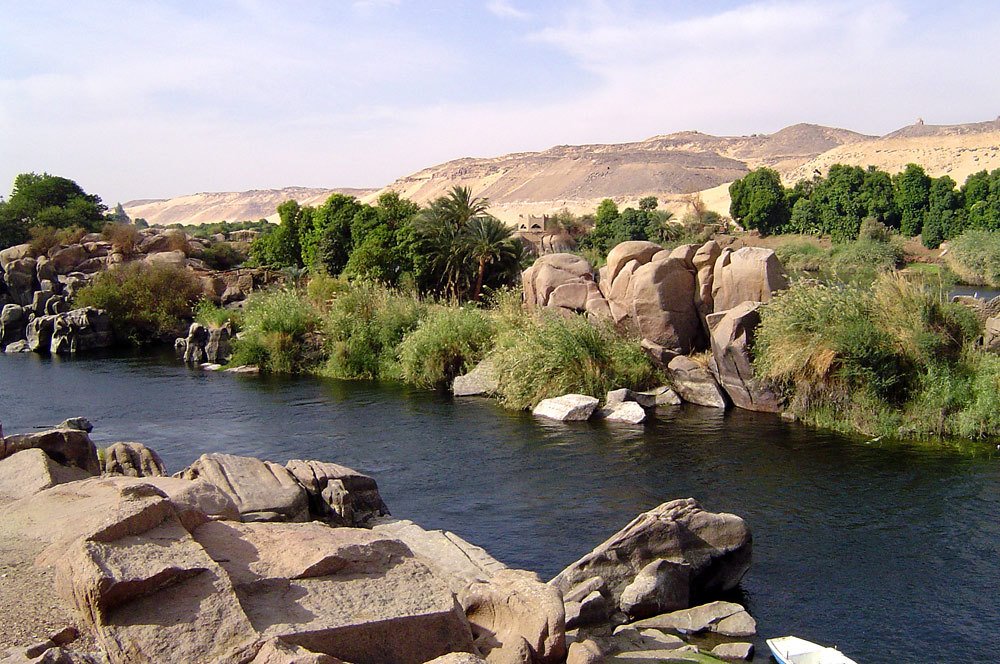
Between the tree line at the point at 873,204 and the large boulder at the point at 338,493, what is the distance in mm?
51632

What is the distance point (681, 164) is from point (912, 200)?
63915 mm

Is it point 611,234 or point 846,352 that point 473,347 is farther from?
point 611,234

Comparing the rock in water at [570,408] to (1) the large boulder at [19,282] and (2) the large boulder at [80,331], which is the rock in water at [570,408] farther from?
(1) the large boulder at [19,282]

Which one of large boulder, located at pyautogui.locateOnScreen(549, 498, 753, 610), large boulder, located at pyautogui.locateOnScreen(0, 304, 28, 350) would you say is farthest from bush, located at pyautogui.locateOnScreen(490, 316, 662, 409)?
large boulder, located at pyautogui.locateOnScreen(0, 304, 28, 350)

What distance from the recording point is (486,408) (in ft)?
79.9

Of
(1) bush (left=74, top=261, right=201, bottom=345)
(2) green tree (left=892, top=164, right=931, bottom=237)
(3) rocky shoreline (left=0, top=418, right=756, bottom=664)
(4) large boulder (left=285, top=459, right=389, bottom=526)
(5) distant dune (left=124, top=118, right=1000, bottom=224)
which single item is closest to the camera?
(3) rocky shoreline (left=0, top=418, right=756, bottom=664)

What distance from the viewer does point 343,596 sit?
7289mm

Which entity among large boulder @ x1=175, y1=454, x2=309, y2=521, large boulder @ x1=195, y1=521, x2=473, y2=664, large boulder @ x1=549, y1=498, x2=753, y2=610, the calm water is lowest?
the calm water

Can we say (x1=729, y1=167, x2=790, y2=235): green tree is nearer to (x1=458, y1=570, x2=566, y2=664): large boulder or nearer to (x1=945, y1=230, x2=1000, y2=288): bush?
(x1=945, y1=230, x2=1000, y2=288): bush

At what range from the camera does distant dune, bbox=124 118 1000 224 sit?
97.1 m

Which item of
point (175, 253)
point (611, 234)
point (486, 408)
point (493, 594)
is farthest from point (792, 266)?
point (493, 594)

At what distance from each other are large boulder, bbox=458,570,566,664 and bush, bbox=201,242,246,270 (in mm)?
50304

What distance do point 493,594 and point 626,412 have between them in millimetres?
14063

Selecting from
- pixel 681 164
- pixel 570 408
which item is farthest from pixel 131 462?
pixel 681 164
